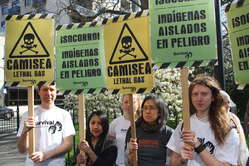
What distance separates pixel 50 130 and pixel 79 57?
89 cm

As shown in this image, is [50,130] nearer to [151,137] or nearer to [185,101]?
[151,137]

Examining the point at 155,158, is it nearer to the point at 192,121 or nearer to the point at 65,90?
the point at 192,121

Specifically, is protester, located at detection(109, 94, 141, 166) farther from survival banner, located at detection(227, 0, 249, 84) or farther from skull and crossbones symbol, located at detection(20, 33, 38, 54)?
survival banner, located at detection(227, 0, 249, 84)

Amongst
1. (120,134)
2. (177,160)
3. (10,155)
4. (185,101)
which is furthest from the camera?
(10,155)

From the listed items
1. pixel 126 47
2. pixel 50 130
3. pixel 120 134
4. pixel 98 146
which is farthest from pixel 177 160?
pixel 50 130

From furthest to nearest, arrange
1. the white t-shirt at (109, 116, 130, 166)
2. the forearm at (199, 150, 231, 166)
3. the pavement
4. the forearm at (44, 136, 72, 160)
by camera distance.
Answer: the pavement < the white t-shirt at (109, 116, 130, 166) < the forearm at (44, 136, 72, 160) < the forearm at (199, 150, 231, 166)

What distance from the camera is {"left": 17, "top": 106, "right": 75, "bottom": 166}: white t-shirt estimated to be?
397 cm

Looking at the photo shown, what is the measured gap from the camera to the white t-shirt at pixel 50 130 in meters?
3.97

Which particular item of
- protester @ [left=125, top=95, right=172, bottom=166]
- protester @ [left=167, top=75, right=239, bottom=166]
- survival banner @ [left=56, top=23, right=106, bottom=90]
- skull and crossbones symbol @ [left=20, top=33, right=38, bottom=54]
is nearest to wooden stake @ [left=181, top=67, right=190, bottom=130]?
protester @ [left=167, top=75, right=239, bottom=166]

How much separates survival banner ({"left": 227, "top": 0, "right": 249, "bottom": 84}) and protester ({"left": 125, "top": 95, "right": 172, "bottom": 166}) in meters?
0.97

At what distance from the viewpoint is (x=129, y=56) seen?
379cm

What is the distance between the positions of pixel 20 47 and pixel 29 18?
1.18ft

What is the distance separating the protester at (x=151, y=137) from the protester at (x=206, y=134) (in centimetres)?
37

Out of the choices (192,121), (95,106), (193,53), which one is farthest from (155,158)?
(95,106)
